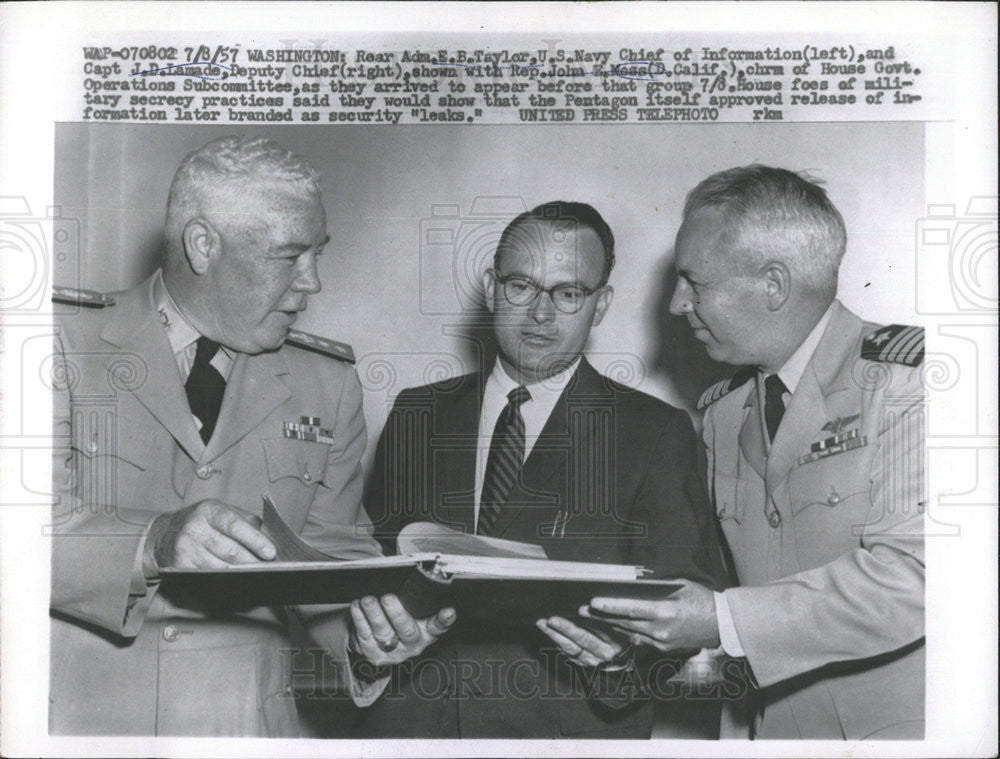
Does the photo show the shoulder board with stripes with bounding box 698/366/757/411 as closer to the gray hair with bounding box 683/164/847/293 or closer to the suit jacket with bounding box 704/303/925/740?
the suit jacket with bounding box 704/303/925/740

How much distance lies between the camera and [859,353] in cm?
247

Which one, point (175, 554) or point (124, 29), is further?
point (124, 29)

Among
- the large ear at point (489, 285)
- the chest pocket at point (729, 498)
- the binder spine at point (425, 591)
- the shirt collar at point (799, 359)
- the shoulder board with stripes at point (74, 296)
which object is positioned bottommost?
the binder spine at point (425, 591)

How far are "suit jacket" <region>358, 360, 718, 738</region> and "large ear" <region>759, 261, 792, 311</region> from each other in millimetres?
337

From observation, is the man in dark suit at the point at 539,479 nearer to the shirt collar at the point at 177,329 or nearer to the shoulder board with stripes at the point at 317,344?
the shoulder board with stripes at the point at 317,344

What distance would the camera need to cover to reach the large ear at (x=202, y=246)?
2.45 meters

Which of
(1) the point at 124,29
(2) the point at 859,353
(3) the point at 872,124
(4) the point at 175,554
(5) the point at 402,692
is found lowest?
(5) the point at 402,692

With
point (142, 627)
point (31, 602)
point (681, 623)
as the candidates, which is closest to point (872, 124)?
point (681, 623)

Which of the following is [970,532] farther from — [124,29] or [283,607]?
[124,29]

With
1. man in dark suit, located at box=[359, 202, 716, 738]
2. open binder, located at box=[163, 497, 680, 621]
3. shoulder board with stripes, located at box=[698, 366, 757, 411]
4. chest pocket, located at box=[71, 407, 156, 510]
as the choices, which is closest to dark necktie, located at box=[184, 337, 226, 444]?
chest pocket, located at box=[71, 407, 156, 510]

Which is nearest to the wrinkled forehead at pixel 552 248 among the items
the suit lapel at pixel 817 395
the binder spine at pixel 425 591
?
the suit lapel at pixel 817 395

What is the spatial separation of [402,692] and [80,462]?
0.92 meters

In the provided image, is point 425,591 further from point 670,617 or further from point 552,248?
point 552,248

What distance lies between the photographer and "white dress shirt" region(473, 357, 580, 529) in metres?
2.50
